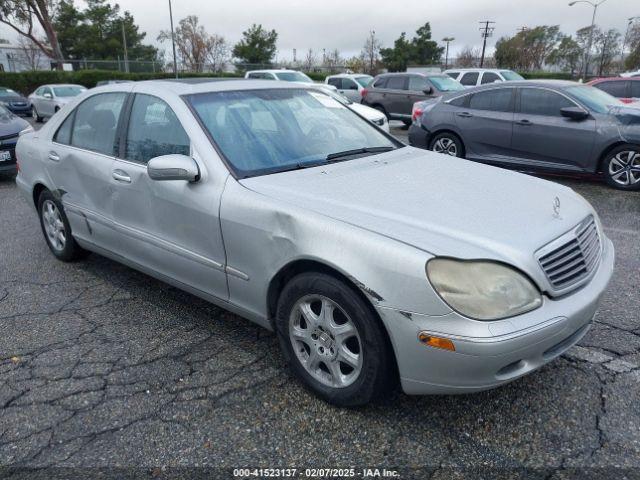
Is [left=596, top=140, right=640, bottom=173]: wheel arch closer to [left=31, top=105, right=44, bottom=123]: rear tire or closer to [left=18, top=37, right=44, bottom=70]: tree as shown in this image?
[left=31, top=105, right=44, bottom=123]: rear tire

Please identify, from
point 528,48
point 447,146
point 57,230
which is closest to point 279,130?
point 57,230

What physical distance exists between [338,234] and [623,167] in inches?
250

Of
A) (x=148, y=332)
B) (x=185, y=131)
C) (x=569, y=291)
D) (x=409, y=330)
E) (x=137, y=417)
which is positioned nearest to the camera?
(x=409, y=330)

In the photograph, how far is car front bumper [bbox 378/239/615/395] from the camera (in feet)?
7.20

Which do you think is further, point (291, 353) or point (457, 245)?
point (291, 353)

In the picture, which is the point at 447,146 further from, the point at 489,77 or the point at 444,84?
the point at 489,77

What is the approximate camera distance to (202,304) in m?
3.96

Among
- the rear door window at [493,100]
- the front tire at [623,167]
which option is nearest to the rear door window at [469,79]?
the rear door window at [493,100]

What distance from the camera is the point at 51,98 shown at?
1959 centimetres

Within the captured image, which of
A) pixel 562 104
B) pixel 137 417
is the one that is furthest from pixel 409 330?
pixel 562 104

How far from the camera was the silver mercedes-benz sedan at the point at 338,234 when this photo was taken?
2.26 metres

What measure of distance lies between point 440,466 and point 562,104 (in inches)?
266

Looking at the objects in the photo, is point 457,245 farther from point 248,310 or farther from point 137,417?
point 137,417

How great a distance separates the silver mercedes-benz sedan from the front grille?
0.04 feet
